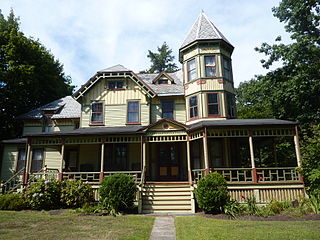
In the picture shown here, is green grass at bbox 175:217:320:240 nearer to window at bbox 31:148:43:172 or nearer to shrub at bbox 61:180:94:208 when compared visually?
shrub at bbox 61:180:94:208

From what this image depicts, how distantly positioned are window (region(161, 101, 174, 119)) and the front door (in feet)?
8.56

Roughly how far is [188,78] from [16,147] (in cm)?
1574

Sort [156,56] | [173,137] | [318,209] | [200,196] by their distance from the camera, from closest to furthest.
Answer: [318,209] < [200,196] < [173,137] < [156,56]

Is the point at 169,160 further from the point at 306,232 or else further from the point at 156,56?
the point at 156,56

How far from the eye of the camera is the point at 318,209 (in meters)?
10.3

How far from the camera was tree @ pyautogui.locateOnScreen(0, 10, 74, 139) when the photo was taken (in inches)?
1025

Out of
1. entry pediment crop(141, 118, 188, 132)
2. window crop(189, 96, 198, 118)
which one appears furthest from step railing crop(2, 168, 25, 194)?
window crop(189, 96, 198, 118)

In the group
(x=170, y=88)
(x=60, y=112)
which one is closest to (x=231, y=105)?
(x=170, y=88)

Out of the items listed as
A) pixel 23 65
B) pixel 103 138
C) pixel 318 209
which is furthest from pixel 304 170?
pixel 23 65

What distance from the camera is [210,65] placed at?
58.4 feet

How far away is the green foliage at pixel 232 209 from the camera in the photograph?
1080cm

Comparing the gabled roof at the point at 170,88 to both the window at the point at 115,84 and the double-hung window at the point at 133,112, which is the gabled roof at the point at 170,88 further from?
the window at the point at 115,84

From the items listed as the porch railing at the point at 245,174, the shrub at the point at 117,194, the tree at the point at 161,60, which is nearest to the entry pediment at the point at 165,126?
the porch railing at the point at 245,174

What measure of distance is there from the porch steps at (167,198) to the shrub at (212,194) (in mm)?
1270
